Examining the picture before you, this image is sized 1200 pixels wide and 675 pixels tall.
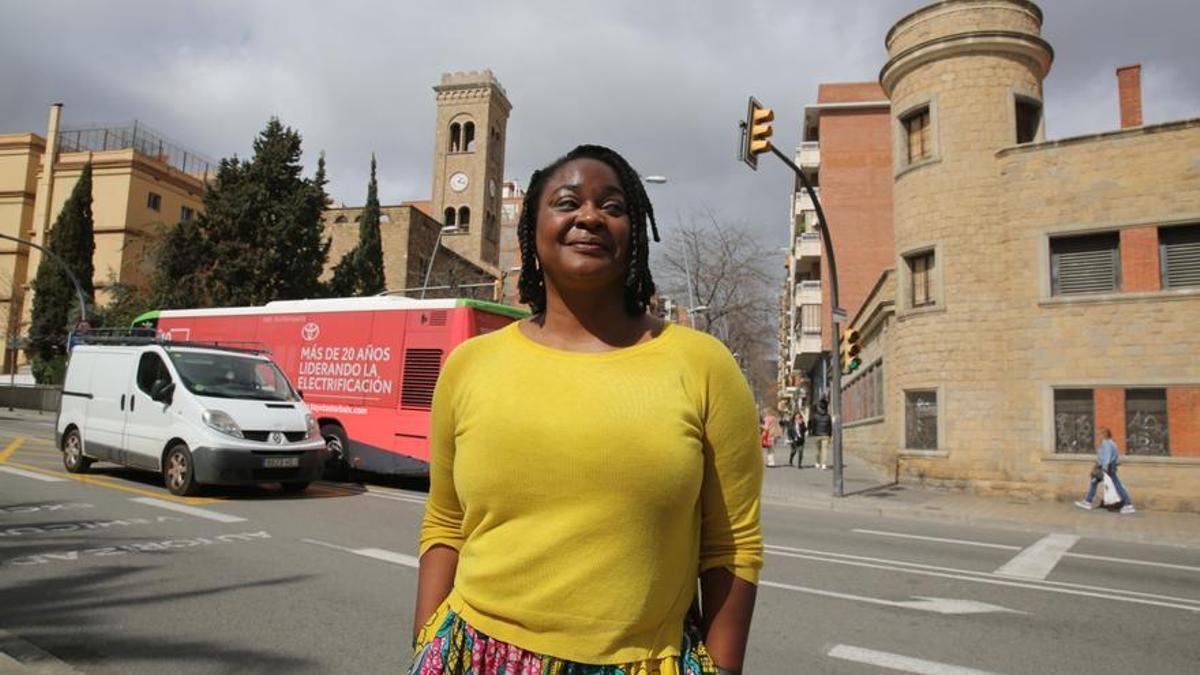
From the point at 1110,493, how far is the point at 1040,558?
22.6 ft

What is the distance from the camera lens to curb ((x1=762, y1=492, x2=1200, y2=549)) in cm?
1217

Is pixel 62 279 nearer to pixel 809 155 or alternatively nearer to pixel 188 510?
pixel 188 510

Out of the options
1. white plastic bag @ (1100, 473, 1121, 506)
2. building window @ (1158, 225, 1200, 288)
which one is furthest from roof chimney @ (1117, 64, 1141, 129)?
white plastic bag @ (1100, 473, 1121, 506)

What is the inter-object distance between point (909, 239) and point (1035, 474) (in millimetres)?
6204

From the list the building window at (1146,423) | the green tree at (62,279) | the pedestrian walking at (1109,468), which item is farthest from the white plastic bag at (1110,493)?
the green tree at (62,279)

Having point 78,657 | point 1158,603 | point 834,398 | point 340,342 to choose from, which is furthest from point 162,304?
point 1158,603

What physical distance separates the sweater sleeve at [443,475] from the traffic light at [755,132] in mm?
12230

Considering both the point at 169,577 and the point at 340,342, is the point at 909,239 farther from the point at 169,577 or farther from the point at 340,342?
the point at 169,577

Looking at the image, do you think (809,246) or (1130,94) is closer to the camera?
(1130,94)

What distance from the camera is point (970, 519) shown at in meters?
13.6

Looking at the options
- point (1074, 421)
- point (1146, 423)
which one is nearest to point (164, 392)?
point (1074, 421)

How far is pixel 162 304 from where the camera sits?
33.2m

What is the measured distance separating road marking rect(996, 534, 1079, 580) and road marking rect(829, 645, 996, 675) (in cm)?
399

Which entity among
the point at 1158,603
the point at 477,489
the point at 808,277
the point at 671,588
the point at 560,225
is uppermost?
the point at 808,277
